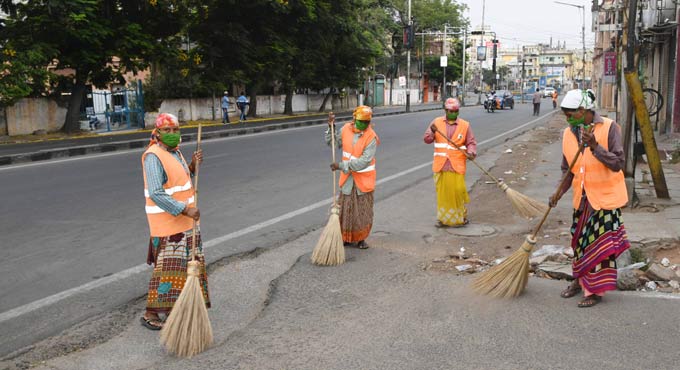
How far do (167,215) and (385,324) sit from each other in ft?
5.30

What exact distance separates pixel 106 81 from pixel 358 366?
73.8ft

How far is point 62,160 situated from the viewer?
1539cm

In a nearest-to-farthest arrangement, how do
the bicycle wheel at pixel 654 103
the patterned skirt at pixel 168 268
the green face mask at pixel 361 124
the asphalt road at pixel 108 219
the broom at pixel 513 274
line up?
the patterned skirt at pixel 168 268 → the broom at pixel 513 274 → the asphalt road at pixel 108 219 → the green face mask at pixel 361 124 → the bicycle wheel at pixel 654 103

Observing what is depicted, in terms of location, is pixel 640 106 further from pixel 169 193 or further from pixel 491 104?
pixel 491 104

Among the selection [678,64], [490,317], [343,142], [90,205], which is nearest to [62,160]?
[90,205]

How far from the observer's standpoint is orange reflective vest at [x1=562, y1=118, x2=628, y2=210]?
174 inches

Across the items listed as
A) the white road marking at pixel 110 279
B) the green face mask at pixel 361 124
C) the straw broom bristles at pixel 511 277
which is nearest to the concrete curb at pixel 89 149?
the white road marking at pixel 110 279

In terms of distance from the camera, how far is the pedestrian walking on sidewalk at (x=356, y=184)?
6.29 metres

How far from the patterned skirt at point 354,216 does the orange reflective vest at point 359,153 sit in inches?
3.7

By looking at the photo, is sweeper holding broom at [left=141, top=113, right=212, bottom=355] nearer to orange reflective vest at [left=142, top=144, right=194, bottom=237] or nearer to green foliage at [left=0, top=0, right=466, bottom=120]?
orange reflective vest at [left=142, top=144, right=194, bottom=237]

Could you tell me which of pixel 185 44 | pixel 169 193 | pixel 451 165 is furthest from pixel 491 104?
pixel 169 193

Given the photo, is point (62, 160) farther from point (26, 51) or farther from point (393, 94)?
point (393, 94)

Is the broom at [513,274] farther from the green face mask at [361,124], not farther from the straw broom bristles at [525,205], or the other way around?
the green face mask at [361,124]

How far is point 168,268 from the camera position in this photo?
4.18 meters
